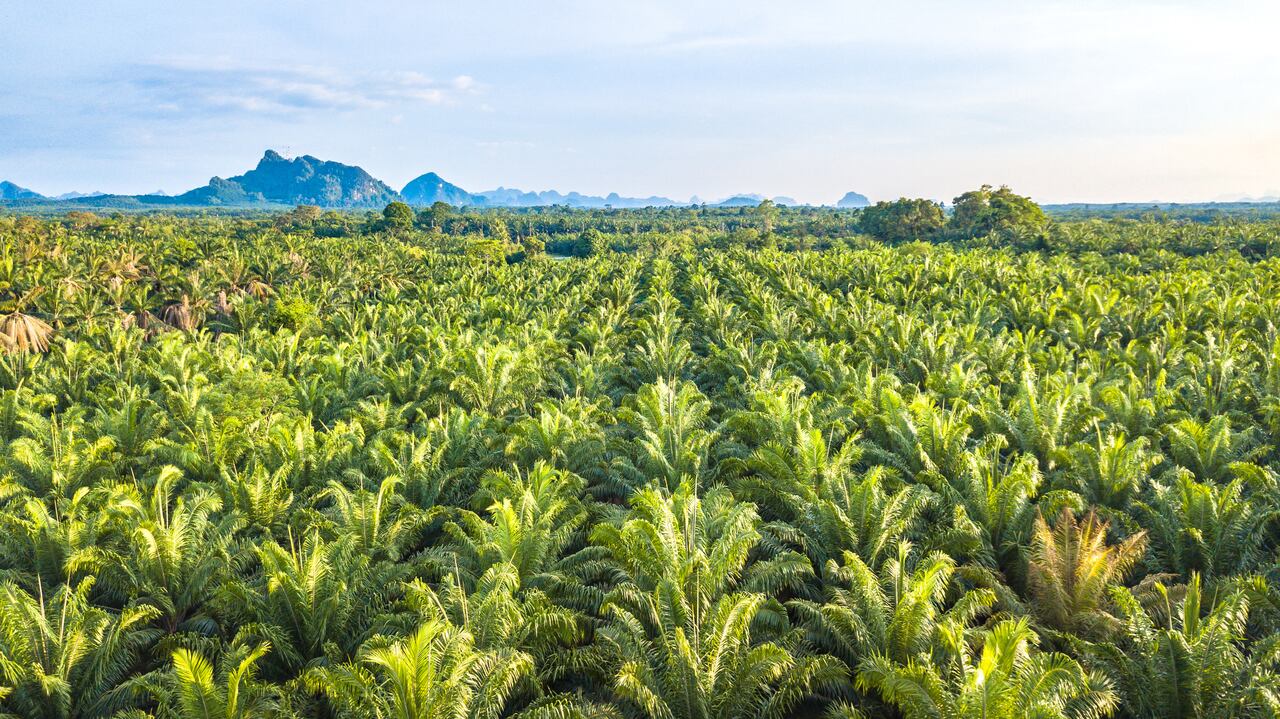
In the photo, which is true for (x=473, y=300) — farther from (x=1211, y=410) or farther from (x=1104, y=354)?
(x=1211, y=410)

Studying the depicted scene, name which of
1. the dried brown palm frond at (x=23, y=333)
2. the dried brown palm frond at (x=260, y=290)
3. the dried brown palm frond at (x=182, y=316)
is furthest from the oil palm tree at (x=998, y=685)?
the dried brown palm frond at (x=260, y=290)

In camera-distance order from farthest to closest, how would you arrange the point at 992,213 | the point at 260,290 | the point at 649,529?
1. the point at 992,213
2. the point at 260,290
3. the point at 649,529

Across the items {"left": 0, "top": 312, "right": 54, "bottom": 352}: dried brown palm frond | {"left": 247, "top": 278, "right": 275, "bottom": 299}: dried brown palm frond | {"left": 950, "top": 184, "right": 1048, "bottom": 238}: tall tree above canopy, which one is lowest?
{"left": 0, "top": 312, "right": 54, "bottom": 352}: dried brown palm frond

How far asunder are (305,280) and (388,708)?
45486mm

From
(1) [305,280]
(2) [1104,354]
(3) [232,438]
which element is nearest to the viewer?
(3) [232,438]

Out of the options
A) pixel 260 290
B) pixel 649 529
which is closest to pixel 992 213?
pixel 260 290

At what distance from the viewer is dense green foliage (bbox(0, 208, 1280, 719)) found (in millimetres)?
9297

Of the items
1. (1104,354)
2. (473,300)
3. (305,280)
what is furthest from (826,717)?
(305,280)

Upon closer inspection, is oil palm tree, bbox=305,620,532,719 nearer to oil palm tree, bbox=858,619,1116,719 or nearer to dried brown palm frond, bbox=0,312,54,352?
oil palm tree, bbox=858,619,1116,719

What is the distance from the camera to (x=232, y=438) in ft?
Result: 57.2

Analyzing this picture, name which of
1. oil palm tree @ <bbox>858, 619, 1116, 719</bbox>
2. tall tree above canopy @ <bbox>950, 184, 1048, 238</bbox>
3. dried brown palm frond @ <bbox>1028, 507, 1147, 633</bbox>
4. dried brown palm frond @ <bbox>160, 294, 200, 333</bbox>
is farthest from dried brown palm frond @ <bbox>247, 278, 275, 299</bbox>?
tall tree above canopy @ <bbox>950, 184, 1048, 238</bbox>

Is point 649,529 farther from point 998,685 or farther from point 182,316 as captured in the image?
point 182,316

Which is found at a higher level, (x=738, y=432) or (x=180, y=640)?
(x=738, y=432)

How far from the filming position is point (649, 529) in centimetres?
1152
